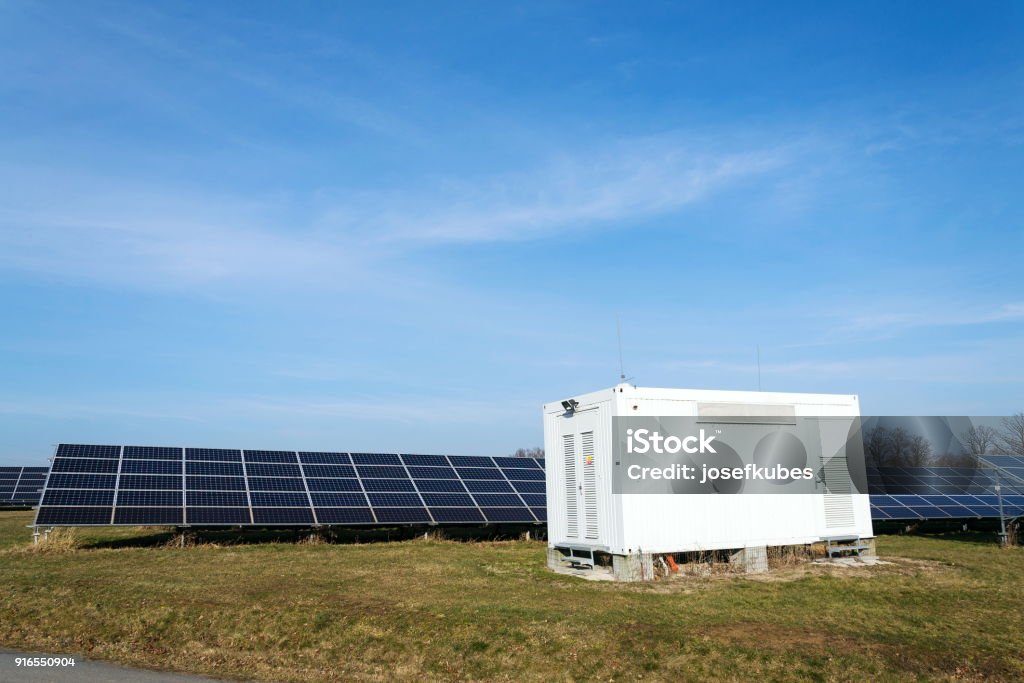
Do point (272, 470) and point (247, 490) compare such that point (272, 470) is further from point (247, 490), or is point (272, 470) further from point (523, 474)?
point (523, 474)

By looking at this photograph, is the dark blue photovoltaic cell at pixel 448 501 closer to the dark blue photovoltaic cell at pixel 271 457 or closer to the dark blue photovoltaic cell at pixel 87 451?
the dark blue photovoltaic cell at pixel 271 457

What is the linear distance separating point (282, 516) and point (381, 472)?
19.3ft

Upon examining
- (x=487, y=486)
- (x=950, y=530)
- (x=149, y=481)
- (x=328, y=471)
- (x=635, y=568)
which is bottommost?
(x=950, y=530)

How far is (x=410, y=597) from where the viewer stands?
567 inches

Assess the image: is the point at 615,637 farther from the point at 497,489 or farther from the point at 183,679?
the point at 497,489

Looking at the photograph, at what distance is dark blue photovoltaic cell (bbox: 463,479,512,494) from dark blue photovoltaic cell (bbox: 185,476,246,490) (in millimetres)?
8481

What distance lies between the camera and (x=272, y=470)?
27.7 m

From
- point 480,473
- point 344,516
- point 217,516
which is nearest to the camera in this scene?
point 217,516

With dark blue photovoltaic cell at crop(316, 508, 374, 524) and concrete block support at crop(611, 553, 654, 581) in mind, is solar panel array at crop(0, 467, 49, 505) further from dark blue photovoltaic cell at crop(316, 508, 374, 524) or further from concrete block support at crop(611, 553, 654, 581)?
concrete block support at crop(611, 553, 654, 581)

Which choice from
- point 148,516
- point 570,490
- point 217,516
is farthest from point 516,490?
point 148,516

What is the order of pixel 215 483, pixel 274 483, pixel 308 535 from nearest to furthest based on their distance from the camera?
1. pixel 308 535
2. pixel 215 483
3. pixel 274 483

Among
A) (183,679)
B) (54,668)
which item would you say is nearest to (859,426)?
(183,679)

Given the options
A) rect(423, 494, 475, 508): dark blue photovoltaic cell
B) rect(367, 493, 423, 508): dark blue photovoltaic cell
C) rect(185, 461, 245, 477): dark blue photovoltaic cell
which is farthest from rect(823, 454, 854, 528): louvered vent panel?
rect(185, 461, 245, 477): dark blue photovoltaic cell

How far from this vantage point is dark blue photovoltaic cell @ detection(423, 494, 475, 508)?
2676 centimetres
